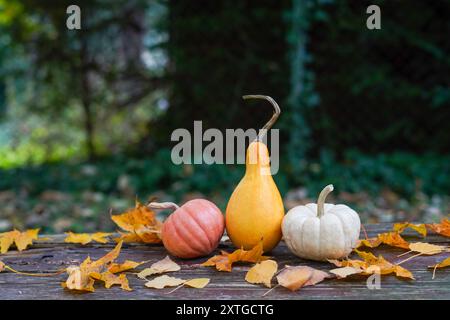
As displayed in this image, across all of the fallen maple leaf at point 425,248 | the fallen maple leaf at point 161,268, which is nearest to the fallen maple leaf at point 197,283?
the fallen maple leaf at point 161,268

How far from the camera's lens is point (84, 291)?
1.01m

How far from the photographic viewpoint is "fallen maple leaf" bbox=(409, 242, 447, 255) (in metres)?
1.22

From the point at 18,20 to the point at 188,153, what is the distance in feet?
6.82

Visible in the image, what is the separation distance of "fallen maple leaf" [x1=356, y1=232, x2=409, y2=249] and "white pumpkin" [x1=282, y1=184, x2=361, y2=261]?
0.13 meters

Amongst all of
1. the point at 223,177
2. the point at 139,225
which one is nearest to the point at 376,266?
the point at 139,225

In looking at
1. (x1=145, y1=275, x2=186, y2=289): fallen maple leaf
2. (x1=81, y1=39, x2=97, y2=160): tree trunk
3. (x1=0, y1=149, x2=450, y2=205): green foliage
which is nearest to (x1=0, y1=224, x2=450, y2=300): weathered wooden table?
(x1=145, y1=275, x2=186, y2=289): fallen maple leaf

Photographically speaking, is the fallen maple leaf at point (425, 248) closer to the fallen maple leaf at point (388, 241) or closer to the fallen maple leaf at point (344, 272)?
the fallen maple leaf at point (388, 241)

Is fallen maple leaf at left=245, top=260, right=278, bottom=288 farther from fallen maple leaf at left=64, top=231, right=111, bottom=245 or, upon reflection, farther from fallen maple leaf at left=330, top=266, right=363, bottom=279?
fallen maple leaf at left=64, top=231, right=111, bottom=245

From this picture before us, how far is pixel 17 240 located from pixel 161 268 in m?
0.48

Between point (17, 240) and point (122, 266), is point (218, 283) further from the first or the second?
point (17, 240)

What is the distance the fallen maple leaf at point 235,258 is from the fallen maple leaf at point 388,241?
28cm

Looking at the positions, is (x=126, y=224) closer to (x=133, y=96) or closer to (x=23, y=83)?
(x=133, y=96)

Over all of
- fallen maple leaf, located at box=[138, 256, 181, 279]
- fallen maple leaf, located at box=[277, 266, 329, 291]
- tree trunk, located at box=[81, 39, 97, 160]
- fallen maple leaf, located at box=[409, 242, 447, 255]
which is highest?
tree trunk, located at box=[81, 39, 97, 160]
